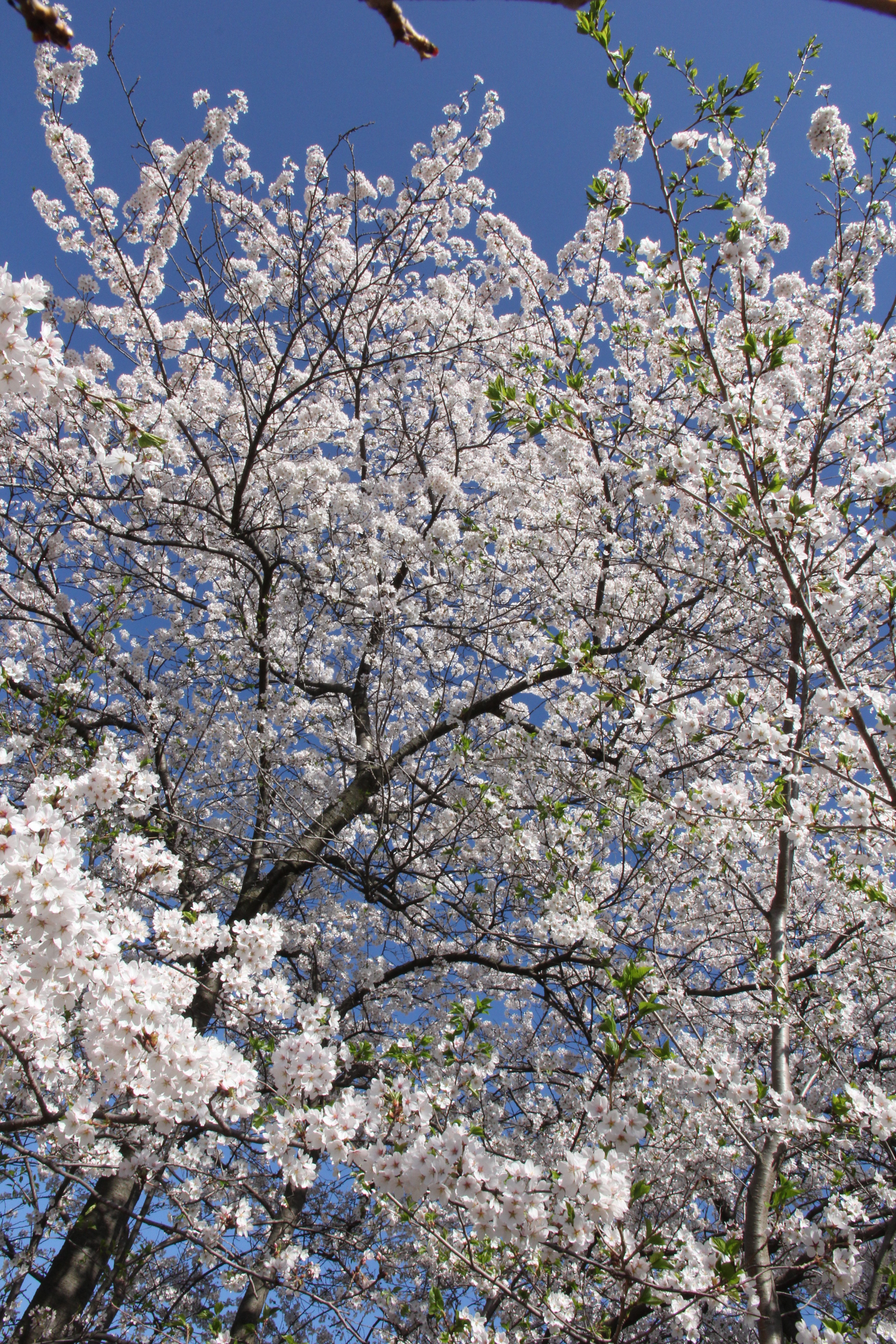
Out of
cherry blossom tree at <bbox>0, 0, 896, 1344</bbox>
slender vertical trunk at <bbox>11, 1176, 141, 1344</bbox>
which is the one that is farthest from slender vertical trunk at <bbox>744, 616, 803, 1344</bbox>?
slender vertical trunk at <bbox>11, 1176, 141, 1344</bbox>

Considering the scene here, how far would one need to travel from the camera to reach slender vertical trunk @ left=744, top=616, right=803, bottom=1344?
8.76 feet

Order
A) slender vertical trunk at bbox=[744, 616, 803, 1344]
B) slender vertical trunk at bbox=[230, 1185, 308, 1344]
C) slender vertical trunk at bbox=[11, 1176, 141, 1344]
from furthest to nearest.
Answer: slender vertical trunk at bbox=[11, 1176, 141, 1344] < slender vertical trunk at bbox=[230, 1185, 308, 1344] < slender vertical trunk at bbox=[744, 616, 803, 1344]

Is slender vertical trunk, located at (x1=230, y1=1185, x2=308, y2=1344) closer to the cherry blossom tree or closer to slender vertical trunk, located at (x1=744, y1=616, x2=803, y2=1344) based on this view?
the cherry blossom tree

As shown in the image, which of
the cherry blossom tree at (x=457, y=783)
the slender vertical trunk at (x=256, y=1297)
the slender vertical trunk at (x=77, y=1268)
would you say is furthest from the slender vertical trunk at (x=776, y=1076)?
the slender vertical trunk at (x=77, y=1268)

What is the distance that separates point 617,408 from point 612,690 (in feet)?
12.3

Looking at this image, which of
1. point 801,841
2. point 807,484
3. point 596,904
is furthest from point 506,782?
point 807,484

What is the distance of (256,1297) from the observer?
534 cm

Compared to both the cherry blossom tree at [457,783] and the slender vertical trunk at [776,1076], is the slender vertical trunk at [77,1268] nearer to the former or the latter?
the cherry blossom tree at [457,783]

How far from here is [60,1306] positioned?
4434 mm

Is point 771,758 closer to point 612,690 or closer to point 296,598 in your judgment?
point 612,690

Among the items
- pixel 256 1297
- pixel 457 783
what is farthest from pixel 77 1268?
pixel 457 783

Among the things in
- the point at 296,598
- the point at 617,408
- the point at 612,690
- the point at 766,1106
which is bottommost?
the point at 766,1106

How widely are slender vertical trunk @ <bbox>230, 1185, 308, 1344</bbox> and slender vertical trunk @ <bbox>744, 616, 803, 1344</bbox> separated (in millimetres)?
2380

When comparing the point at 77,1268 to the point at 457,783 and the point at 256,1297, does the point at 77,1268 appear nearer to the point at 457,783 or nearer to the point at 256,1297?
the point at 256,1297
